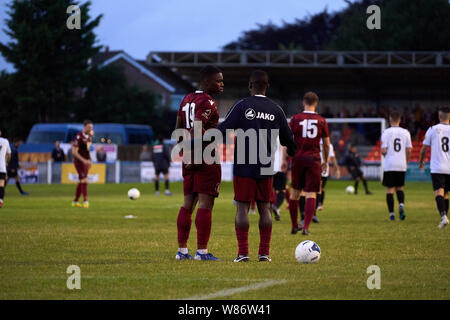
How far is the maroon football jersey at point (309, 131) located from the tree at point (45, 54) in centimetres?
4726

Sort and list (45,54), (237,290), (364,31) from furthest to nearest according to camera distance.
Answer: (364,31) < (45,54) < (237,290)

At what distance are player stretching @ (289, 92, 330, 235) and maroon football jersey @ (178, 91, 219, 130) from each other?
3.95 meters

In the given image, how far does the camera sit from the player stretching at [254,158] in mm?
9031

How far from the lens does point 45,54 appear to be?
60938 mm

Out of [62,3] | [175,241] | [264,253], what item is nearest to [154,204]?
[175,241]

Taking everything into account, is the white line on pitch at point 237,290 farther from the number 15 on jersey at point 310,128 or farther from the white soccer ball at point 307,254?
the number 15 on jersey at point 310,128

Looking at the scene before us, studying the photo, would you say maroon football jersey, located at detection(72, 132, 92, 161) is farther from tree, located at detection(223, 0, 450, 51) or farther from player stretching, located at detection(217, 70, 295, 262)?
tree, located at detection(223, 0, 450, 51)

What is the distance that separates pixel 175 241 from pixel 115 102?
174ft

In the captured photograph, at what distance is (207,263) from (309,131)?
4515mm

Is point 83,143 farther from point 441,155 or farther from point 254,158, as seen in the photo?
point 254,158

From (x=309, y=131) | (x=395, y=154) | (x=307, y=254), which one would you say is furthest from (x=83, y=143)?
(x=307, y=254)

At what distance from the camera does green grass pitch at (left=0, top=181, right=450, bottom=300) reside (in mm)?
6965

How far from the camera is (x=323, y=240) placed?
40.2 feet

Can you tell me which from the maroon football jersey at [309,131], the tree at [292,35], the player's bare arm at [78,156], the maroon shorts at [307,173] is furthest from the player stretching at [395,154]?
the tree at [292,35]
